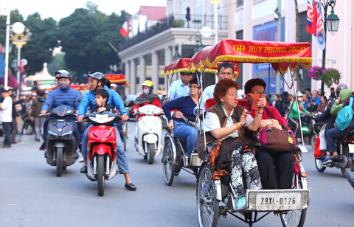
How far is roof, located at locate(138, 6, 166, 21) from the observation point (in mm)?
75562

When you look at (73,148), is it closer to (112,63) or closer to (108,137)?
(108,137)

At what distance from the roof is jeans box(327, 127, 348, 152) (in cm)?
6714

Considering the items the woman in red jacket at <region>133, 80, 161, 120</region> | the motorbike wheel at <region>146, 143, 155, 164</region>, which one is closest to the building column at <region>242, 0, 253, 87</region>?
the woman in red jacket at <region>133, 80, 161, 120</region>

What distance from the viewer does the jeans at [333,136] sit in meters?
9.69

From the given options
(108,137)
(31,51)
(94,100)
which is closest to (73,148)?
(94,100)

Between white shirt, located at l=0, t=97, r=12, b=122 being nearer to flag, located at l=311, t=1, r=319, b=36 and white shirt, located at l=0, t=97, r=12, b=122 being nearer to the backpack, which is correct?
the backpack

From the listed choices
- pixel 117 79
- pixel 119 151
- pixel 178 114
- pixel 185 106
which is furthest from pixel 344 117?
pixel 117 79

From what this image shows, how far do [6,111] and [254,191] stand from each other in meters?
12.3

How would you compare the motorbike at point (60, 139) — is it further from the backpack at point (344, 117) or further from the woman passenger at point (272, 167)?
the woman passenger at point (272, 167)

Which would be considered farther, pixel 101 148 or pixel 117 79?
pixel 117 79

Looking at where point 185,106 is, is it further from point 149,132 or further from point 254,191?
point 254,191

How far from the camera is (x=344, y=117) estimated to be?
933cm

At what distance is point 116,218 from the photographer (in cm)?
639

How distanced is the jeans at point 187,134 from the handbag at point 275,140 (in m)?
2.91
